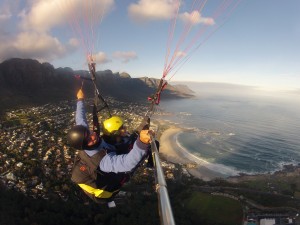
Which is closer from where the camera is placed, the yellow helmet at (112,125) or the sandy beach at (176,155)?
the yellow helmet at (112,125)

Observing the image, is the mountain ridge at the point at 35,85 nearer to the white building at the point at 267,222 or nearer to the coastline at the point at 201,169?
the coastline at the point at 201,169

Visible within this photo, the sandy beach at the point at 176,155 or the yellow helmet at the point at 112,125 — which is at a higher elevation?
the yellow helmet at the point at 112,125

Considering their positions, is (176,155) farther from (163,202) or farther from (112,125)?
(163,202)

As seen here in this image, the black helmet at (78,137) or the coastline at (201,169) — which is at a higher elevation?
the black helmet at (78,137)

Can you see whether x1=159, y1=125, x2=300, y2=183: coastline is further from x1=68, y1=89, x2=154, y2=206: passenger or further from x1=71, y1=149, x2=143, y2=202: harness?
x1=68, y1=89, x2=154, y2=206: passenger

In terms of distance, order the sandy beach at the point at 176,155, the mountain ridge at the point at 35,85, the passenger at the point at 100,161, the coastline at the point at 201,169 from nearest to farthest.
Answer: the passenger at the point at 100,161 → the coastline at the point at 201,169 → the sandy beach at the point at 176,155 → the mountain ridge at the point at 35,85

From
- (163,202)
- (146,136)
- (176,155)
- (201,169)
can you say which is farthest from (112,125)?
(176,155)

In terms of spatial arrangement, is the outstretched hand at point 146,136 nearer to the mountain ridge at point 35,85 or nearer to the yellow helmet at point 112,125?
the yellow helmet at point 112,125

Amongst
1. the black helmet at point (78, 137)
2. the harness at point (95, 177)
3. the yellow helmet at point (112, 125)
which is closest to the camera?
the black helmet at point (78, 137)

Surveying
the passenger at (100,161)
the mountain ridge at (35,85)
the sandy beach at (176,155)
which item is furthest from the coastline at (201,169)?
the mountain ridge at (35,85)

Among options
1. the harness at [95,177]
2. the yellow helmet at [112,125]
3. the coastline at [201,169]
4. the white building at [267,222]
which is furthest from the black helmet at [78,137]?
the coastline at [201,169]
